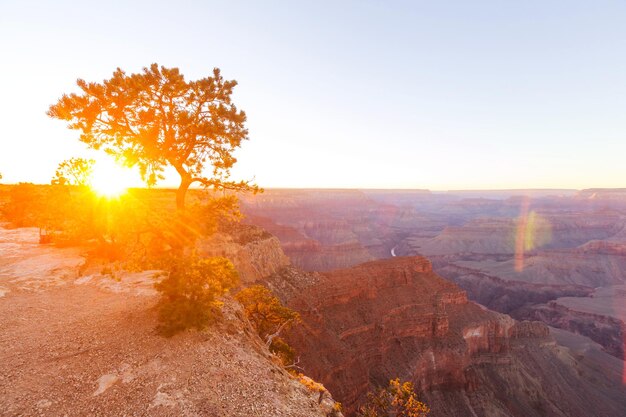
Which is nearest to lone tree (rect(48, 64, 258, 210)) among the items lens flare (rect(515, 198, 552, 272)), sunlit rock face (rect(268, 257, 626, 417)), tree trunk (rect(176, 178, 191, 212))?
tree trunk (rect(176, 178, 191, 212))

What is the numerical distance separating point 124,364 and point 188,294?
3558 mm

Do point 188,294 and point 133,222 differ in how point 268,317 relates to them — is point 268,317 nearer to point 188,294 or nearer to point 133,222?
point 188,294

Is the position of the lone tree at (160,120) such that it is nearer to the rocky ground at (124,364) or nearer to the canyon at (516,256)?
the rocky ground at (124,364)

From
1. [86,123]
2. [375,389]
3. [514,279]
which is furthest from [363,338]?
[514,279]

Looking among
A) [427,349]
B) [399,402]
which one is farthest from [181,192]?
[427,349]

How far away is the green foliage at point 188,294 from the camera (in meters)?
14.1

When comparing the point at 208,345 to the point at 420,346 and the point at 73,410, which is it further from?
the point at 420,346

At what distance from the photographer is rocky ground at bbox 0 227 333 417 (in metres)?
10.6

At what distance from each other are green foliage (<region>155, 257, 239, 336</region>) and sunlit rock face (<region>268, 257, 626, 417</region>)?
82.1ft

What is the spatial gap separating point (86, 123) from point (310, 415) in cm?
1560

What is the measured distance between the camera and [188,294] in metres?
14.9

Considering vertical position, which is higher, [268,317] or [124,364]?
[124,364]

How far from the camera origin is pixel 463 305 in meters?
57.8

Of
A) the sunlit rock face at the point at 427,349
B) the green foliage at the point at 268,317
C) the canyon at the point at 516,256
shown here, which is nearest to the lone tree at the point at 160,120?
the green foliage at the point at 268,317
